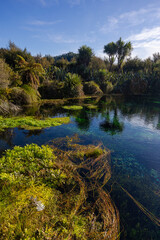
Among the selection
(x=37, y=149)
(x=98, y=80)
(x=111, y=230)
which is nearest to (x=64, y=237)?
(x=111, y=230)

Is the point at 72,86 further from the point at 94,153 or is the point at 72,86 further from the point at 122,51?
the point at 122,51

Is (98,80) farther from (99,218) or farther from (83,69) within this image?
(99,218)

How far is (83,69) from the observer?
145 ft

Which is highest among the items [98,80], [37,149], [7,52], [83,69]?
[7,52]

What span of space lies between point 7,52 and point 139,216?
3911cm

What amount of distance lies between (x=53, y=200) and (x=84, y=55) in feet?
164

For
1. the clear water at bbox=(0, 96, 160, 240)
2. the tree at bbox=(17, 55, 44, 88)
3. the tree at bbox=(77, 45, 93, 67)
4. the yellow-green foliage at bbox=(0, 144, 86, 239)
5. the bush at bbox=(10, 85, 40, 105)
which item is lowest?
the clear water at bbox=(0, 96, 160, 240)

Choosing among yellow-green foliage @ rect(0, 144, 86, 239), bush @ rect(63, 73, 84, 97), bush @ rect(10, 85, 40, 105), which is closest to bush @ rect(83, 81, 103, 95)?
bush @ rect(63, 73, 84, 97)

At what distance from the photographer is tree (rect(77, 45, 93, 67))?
152ft

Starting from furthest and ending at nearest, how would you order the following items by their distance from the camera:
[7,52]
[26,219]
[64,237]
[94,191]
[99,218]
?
[7,52]
[94,191]
[99,218]
[26,219]
[64,237]

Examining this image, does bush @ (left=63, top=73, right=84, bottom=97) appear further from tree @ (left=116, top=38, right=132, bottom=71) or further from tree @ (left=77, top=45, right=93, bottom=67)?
tree @ (left=116, top=38, right=132, bottom=71)

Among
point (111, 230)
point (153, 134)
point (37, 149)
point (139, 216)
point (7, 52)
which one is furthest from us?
point (7, 52)

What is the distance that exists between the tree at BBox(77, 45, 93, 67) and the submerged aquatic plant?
4676 cm

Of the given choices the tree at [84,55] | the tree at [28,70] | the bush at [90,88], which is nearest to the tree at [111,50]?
the tree at [84,55]
